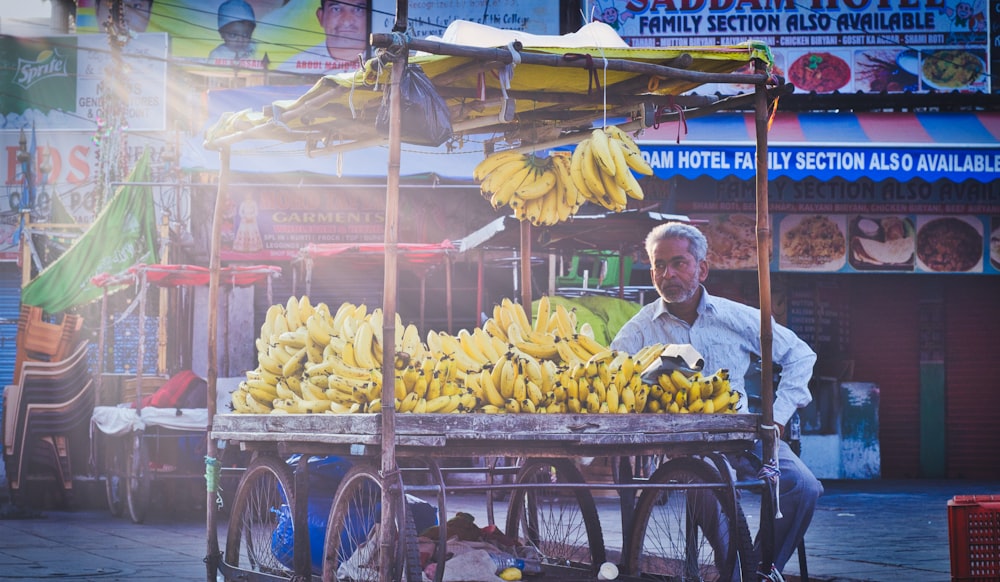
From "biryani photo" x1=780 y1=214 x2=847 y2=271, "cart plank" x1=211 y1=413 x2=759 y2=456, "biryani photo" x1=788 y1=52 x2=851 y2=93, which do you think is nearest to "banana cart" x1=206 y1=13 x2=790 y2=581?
"cart plank" x1=211 y1=413 x2=759 y2=456

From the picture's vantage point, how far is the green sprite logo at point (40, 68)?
47.7 ft

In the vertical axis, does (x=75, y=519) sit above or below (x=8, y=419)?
below

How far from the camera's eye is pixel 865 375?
13336 mm

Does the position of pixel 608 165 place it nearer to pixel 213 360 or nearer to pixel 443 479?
pixel 443 479

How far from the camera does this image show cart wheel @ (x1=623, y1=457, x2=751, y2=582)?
4.50m

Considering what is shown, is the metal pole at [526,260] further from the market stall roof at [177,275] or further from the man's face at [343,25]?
the man's face at [343,25]

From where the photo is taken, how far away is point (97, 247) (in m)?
11.7

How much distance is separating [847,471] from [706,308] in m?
8.17

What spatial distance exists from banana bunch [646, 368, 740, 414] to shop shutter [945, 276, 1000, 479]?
964cm

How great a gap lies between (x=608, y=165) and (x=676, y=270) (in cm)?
91

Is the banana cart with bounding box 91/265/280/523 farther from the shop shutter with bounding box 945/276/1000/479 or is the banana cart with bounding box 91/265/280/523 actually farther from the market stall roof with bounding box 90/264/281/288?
the shop shutter with bounding box 945/276/1000/479

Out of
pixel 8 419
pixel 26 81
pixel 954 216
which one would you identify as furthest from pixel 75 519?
pixel 954 216

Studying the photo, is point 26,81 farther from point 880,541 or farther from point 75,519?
point 880,541

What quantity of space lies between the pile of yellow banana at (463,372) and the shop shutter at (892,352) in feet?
29.4
